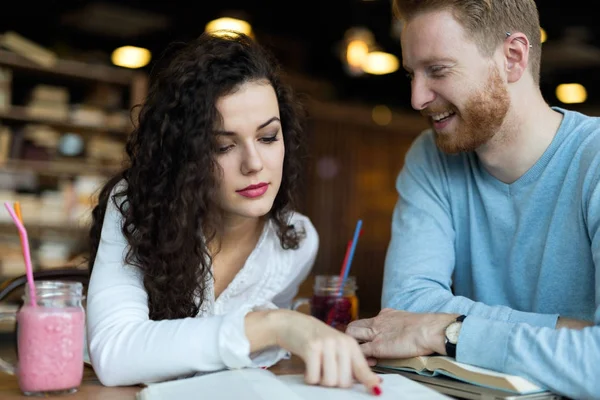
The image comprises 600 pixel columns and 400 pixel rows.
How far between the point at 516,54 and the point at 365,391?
104cm

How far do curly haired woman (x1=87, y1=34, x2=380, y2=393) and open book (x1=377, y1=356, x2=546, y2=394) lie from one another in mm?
237

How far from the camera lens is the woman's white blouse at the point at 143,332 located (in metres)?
1.15

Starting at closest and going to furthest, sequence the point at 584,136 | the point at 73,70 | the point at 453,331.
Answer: the point at 453,331
the point at 584,136
the point at 73,70

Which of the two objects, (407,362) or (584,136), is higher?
(584,136)

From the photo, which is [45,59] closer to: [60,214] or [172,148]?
[60,214]

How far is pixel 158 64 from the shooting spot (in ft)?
5.52

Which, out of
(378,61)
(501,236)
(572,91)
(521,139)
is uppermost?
(572,91)

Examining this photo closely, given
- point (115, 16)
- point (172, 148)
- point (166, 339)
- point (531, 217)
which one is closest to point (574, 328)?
point (531, 217)

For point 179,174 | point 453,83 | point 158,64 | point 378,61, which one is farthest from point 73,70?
point 453,83

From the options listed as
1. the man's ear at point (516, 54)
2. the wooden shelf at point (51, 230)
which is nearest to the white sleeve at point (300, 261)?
the man's ear at point (516, 54)

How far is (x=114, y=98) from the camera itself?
555cm

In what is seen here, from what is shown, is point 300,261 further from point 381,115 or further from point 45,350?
point 381,115

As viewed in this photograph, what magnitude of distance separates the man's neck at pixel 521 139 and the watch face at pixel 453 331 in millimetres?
558

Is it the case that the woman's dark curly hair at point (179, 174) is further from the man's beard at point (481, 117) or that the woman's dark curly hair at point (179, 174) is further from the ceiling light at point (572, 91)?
the ceiling light at point (572, 91)
